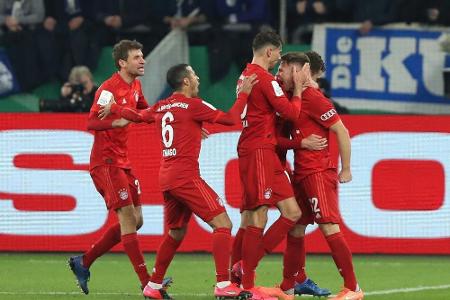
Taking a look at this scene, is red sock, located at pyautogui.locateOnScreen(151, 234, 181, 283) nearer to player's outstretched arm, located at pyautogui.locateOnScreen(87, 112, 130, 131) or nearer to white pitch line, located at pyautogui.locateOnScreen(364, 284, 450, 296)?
player's outstretched arm, located at pyautogui.locateOnScreen(87, 112, 130, 131)

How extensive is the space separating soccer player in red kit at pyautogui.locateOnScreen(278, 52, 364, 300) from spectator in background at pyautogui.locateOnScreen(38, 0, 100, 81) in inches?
279

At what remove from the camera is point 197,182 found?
34.2 ft

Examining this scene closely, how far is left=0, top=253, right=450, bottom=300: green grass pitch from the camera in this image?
1119 centimetres

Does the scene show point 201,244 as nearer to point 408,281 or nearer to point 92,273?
point 92,273

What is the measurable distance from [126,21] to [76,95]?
83.0 inches

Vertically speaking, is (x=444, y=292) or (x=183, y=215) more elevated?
(x=183, y=215)

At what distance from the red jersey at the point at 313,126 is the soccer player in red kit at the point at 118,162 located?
153cm

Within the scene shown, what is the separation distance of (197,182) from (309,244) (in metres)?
4.15

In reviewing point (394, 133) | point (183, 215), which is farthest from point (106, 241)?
point (394, 133)

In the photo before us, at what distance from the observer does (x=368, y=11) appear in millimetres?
17328

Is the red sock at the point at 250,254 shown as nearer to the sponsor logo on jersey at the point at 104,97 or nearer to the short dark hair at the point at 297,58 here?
the short dark hair at the point at 297,58

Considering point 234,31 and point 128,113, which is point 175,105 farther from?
point 234,31

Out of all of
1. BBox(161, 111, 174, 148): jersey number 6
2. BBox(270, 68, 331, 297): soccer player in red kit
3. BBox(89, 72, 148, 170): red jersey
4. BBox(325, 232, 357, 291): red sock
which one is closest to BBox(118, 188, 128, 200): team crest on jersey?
BBox(89, 72, 148, 170): red jersey

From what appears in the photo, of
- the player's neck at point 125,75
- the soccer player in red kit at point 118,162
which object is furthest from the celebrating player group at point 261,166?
the player's neck at point 125,75
